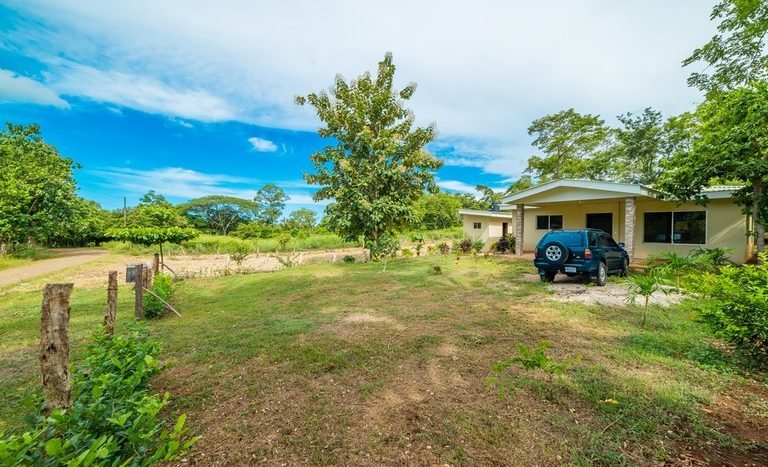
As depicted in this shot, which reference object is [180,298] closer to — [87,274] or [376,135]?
[87,274]

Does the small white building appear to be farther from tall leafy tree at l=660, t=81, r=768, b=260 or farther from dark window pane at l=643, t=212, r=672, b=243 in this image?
tall leafy tree at l=660, t=81, r=768, b=260

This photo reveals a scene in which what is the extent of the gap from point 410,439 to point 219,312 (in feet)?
18.1

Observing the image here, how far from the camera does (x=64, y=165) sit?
914 inches

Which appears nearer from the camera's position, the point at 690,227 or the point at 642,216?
the point at 690,227

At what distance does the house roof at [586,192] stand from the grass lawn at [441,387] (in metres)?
6.78

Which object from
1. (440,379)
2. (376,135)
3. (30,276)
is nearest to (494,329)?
(440,379)

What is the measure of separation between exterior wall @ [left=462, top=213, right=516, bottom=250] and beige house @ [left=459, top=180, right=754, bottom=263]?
12.6 feet

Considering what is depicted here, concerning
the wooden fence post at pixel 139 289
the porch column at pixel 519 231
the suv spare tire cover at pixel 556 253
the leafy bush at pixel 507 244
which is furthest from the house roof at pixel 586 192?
the wooden fence post at pixel 139 289

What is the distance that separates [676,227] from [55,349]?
16898 mm

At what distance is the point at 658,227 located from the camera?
12.5m

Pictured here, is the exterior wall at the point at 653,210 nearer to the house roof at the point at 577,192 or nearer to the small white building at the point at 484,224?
the house roof at the point at 577,192

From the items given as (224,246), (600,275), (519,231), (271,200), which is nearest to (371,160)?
(519,231)

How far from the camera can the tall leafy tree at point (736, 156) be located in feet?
24.1

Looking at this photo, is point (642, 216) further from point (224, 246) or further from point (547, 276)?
point (224, 246)
